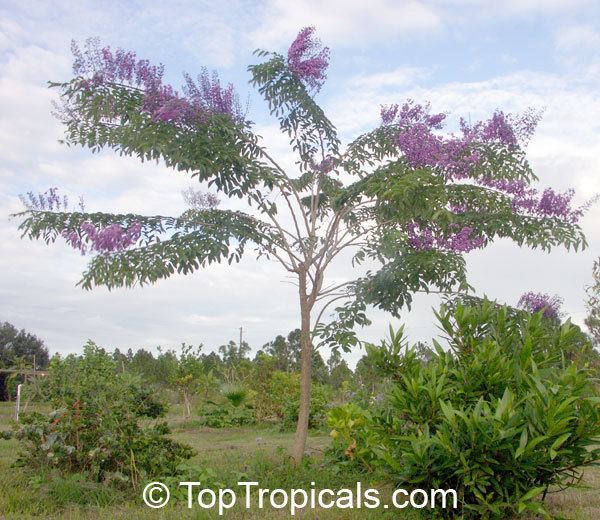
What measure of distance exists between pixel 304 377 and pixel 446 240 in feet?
7.93

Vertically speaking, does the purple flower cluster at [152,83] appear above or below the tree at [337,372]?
above

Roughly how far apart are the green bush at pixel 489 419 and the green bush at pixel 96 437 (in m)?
2.34

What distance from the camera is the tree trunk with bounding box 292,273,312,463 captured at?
7605 mm

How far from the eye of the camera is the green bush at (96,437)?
19.8 ft

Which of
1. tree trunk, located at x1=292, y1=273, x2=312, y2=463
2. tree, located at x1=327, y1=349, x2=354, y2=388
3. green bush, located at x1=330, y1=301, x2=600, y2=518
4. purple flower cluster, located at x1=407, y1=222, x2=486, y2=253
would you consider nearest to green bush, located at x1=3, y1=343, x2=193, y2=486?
tree trunk, located at x1=292, y1=273, x2=312, y2=463

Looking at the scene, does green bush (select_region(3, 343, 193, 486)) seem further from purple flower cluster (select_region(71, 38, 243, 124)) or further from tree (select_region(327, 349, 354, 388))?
tree (select_region(327, 349, 354, 388))

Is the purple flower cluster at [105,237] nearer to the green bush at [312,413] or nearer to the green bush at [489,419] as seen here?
the green bush at [489,419]

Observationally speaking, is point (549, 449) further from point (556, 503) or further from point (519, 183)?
point (519, 183)

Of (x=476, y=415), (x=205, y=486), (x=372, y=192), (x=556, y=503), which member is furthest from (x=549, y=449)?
(x=372, y=192)

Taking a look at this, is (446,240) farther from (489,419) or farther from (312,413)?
(312,413)

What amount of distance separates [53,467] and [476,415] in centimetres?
402

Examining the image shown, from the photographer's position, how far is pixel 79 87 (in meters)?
7.64

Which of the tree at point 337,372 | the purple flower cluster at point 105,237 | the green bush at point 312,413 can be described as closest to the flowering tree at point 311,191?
the purple flower cluster at point 105,237

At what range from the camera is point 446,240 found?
8000mm
